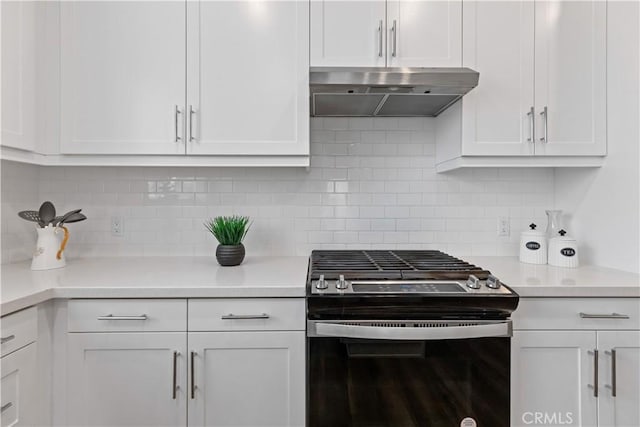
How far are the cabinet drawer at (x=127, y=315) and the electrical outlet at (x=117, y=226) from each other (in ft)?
2.52

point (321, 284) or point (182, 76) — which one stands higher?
point (182, 76)

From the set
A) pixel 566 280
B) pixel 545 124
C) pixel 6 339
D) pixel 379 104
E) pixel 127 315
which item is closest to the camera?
pixel 6 339

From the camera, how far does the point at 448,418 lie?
4.58 ft

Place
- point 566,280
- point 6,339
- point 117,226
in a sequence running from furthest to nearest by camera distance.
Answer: point 117,226 < point 566,280 < point 6,339

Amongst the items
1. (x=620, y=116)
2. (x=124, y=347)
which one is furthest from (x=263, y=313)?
(x=620, y=116)

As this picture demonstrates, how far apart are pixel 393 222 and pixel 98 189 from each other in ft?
5.61

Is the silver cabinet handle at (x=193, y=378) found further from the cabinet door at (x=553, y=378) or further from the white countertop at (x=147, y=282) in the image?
the cabinet door at (x=553, y=378)

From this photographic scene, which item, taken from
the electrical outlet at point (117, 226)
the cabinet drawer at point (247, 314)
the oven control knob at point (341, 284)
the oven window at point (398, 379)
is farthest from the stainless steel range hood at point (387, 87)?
the electrical outlet at point (117, 226)

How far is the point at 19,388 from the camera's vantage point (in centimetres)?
130

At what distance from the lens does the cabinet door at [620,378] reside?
1.49 m

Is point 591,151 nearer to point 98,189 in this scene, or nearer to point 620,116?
point 620,116

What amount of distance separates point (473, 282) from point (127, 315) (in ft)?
4.41

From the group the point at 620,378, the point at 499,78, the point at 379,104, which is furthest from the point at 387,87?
the point at 620,378

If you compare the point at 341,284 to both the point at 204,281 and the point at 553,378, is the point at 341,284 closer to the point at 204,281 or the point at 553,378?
the point at 204,281
